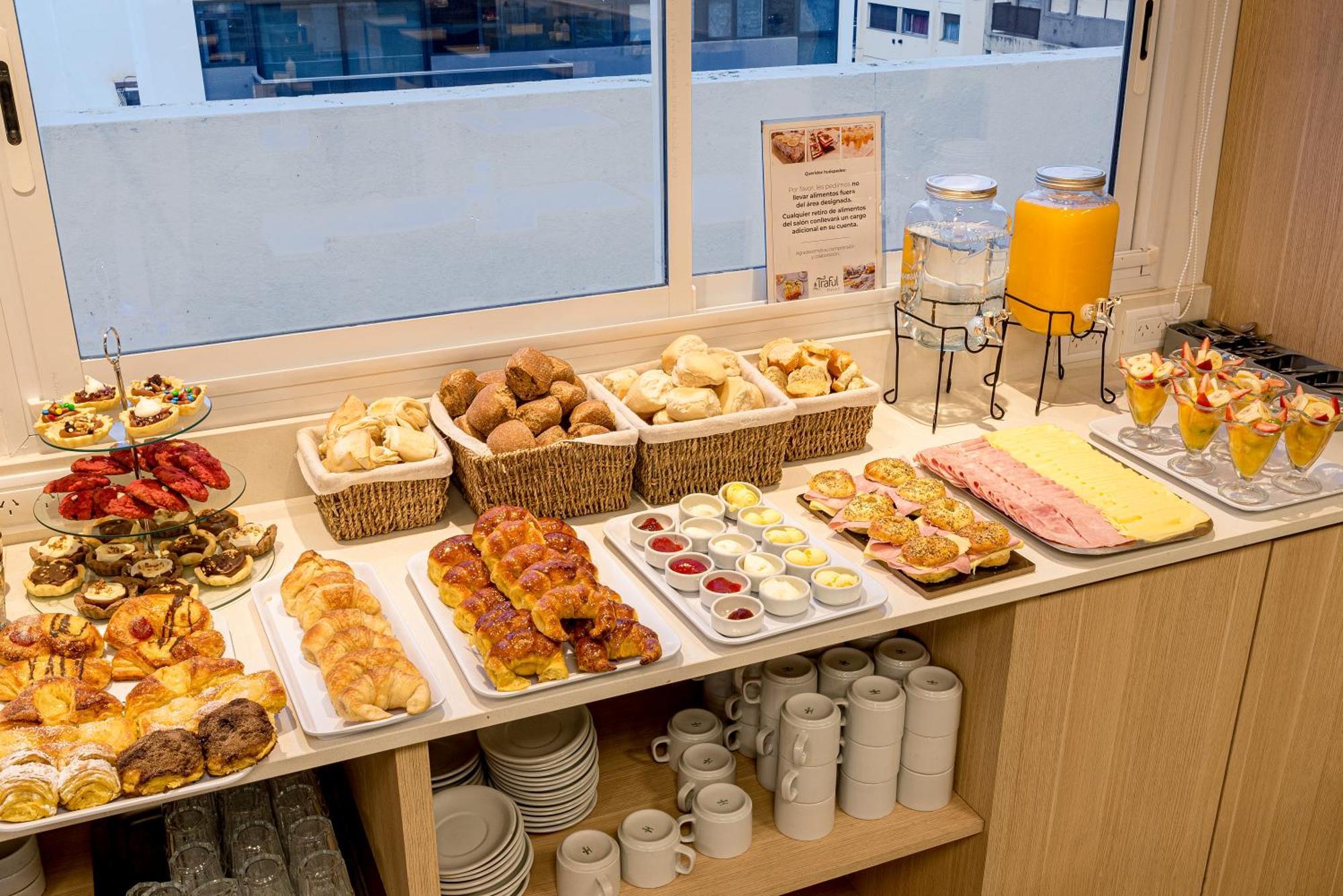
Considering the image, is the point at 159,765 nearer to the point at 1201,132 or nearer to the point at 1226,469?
the point at 1226,469

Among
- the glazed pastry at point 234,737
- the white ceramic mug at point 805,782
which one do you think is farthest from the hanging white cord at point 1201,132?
the glazed pastry at point 234,737

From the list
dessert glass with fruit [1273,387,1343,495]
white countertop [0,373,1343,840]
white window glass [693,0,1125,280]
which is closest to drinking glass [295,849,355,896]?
white countertop [0,373,1343,840]

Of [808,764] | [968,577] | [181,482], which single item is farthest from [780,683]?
→ [181,482]

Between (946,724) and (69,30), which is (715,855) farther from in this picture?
(69,30)

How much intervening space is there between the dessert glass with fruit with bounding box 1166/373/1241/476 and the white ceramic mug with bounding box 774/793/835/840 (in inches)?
30.1

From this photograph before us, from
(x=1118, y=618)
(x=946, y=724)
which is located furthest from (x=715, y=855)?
(x=1118, y=618)

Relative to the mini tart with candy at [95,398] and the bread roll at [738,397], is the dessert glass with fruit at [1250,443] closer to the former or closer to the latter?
the bread roll at [738,397]

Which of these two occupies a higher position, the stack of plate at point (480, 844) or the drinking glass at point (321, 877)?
the drinking glass at point (321, 877)

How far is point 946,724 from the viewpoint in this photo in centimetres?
190

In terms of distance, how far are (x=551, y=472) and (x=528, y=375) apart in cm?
16

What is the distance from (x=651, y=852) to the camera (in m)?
1.80

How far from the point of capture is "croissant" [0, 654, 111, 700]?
1.47m

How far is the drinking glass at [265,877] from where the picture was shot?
1.58 metres

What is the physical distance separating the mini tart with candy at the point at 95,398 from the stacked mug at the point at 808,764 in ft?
3.38
